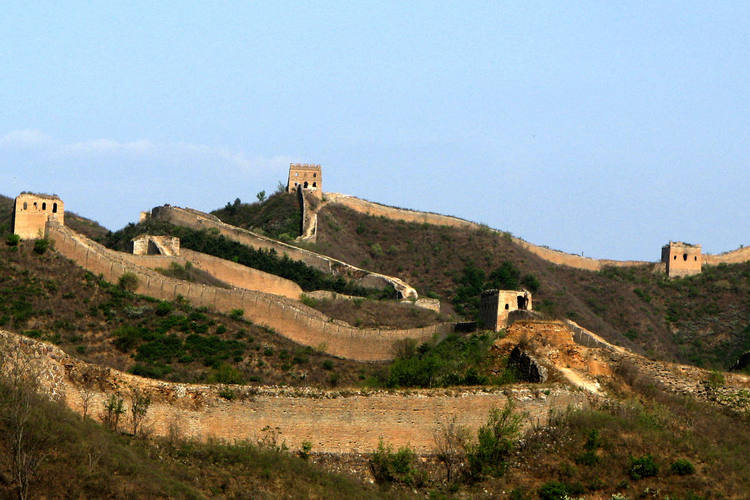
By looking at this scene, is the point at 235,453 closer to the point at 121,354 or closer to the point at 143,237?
the point at 121,354

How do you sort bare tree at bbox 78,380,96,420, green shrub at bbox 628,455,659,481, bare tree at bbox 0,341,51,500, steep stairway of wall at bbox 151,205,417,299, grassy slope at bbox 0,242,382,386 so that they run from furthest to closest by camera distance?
1. steep stairway of wall at bbox 151,205,417,299
2. grassy slope at bbox 0,242,382,386
3. green shrub at bbox 628,455,659,481
4. bare tree at bbox 78,380,96,420
5. bare tree at bbox 0,341,51,500

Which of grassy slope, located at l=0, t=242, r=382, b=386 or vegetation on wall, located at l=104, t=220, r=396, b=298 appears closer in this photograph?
grassy slope, located at l=0, t=242, r=382, b=386

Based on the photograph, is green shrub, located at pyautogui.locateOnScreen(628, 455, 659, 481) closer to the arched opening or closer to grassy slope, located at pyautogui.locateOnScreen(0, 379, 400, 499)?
grassy slope, located at pyautogui.locateOnScreen(0, 379, 400, 499)

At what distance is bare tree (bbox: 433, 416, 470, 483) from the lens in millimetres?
25906

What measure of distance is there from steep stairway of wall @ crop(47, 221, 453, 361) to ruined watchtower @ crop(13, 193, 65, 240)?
0.76 meters

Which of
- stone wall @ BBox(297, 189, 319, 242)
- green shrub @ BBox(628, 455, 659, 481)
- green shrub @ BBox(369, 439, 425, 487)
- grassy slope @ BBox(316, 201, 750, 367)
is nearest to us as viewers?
green shrub @ BBox(628, 455, 659, 481)

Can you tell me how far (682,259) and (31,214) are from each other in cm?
3942

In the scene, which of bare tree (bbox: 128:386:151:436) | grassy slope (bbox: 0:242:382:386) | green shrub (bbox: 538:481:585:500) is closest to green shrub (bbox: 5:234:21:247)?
grassy slope (bbox: 0:242:382:386)

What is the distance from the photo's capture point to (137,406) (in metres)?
24.1

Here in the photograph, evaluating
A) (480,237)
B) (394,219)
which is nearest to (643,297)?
(480,237)

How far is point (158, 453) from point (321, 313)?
27.3 m

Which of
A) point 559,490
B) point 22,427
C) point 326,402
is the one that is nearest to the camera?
point 22,427

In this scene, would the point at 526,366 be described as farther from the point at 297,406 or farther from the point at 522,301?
the point at 522,301

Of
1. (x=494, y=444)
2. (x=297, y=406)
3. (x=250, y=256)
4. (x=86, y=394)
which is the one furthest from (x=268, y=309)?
(x=86, y=394)
